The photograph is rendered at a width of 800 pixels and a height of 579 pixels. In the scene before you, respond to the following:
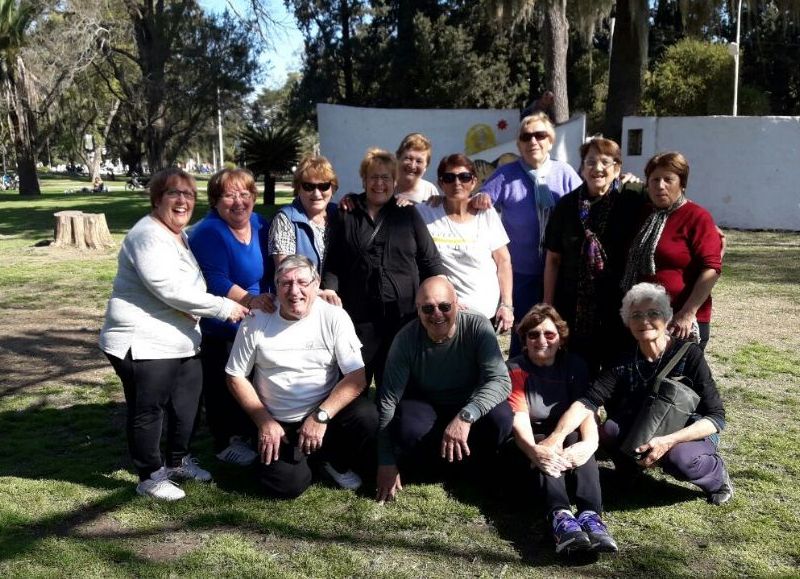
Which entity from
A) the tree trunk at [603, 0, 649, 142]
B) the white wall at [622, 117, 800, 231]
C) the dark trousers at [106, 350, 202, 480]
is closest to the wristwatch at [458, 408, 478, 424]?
the dark trousers at [106, 350, 202, 480]

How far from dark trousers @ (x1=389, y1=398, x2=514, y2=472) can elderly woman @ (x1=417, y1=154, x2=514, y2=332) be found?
0.63m

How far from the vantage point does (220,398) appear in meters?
4.21

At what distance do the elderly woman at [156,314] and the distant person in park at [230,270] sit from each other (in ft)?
0.60

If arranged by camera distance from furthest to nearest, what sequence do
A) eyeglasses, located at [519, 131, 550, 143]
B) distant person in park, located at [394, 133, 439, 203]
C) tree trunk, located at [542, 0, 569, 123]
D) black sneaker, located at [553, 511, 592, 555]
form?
1. tree trunk, located at [542, 0, 569, 123]
2. eyeglasses, located at [519, 131, 550, 143]
3. distant person in park, located at [394, 133, 439, 203]
4. black sneaker, located at [553, 511, 592, 555]

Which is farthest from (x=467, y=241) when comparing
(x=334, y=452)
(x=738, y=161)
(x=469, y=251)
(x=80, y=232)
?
(x=738, y=161)

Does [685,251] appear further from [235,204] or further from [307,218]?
[235,204]

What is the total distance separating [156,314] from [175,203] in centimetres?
50

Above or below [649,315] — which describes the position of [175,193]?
above

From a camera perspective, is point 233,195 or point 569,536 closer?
point 569,536

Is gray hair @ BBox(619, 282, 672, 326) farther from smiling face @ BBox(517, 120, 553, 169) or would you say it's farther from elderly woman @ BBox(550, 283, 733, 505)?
smiling face @ BBox(517, 120, 553, 169)

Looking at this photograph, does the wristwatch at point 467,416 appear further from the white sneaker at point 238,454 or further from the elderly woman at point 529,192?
the white sneaker at point 238,454

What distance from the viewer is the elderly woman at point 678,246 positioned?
146 inches

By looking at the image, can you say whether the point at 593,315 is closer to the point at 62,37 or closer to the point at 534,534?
the point at 534,534

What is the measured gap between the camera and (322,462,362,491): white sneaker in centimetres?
386
